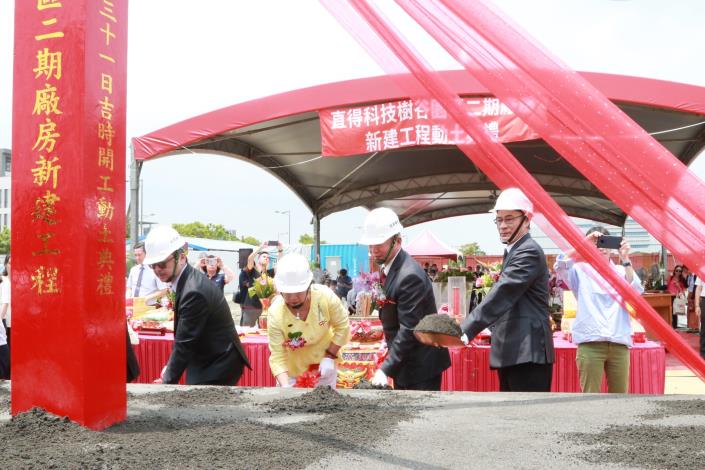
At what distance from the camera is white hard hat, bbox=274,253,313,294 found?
2998 mm

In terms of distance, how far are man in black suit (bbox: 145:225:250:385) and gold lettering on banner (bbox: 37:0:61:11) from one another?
128 centimetres

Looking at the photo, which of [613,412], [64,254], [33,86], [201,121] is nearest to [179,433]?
[64,254]

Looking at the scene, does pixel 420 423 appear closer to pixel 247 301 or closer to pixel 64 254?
pixel 64 254

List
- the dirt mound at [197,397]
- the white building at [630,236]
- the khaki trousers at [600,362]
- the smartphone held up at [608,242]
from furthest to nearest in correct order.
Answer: the khaki trousers at [600,362] < the smartphone held up at [608,242] < the white building at [630,236] < the dirt mound at [197,397]

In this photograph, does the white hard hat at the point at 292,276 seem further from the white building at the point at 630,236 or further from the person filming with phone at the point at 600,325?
the person filming with phone at the point at 600,325

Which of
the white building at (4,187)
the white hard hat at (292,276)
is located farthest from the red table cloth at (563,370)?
the white building at (4,187)

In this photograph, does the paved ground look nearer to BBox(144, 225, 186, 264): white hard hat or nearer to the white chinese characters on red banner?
BBox(144, 225, 186, 264): white hard hat

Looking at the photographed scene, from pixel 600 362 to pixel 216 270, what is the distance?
15.4ft

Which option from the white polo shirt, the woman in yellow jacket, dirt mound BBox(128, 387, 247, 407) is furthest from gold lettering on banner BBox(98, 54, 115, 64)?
the white polo shirt

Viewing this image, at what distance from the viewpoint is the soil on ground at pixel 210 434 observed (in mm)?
1576

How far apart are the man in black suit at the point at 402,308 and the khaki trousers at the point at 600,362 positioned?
1108 millimetres

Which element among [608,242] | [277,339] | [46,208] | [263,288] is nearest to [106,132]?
[46,208]

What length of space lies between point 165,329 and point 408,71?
12.0 ft

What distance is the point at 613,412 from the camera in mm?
2129
